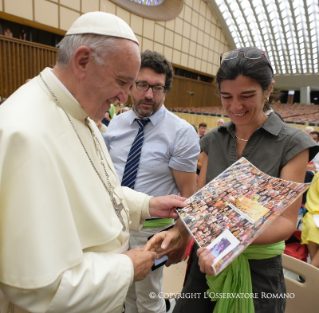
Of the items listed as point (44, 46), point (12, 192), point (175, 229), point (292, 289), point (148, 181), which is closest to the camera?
point (12, 192)

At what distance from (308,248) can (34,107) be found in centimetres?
313

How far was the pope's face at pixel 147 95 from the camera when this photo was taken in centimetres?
178

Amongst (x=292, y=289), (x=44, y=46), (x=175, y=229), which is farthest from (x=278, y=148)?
(x=44, y=46)

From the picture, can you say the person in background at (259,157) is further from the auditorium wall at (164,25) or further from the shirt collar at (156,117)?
the auditorium wall at (164,25)

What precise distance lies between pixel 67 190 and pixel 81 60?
0.50 metres

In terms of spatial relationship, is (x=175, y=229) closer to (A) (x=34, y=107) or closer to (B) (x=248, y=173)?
(B) (x=248, y=173)

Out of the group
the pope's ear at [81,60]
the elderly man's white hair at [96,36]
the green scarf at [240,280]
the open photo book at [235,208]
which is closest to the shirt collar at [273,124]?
the open photo book at [235,208]

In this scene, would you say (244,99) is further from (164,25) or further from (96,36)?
(164,25)

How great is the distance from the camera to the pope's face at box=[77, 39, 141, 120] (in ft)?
3.05

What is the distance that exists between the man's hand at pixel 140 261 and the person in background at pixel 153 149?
2.42 ft

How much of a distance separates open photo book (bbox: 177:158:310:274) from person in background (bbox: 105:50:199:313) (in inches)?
26.4

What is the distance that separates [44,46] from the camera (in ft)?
33.9

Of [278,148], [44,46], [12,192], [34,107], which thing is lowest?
[12,192]

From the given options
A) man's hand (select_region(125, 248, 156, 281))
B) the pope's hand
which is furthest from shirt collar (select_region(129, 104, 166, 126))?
the pope's hand
